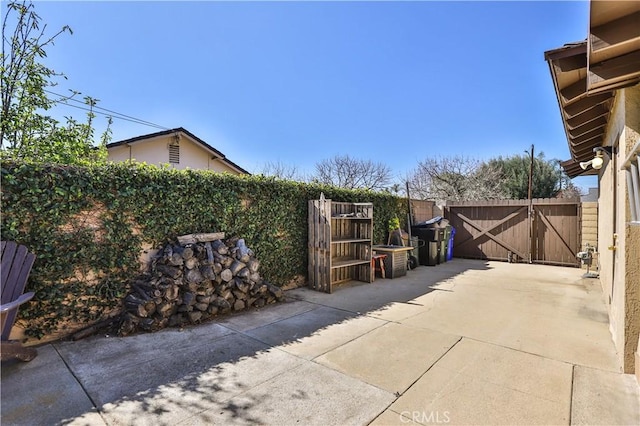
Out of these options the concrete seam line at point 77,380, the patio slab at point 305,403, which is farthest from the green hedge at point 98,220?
the patio slab at point 305,403

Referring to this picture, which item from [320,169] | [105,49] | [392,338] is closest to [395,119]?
[320,169]

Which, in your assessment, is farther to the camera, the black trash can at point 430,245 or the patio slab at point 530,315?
the black trash can at point 430,245

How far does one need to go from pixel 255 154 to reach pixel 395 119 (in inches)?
347

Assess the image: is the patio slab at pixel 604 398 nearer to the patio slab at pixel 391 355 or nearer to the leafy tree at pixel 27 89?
the patio slab at pixel 391 355

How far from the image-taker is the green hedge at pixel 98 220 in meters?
3.12

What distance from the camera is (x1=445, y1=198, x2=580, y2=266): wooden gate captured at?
28.3 feet

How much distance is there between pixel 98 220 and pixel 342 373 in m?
3.26

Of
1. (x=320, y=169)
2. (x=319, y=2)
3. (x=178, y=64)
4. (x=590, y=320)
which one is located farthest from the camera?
(x=320, y=169)

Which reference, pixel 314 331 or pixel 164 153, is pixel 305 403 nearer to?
pixel 314 331

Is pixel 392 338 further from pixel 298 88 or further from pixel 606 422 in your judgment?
pixel 298 88

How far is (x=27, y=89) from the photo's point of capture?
4758mm

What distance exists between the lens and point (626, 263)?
8.36ft

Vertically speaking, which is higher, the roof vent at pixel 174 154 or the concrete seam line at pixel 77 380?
the roof vent at pixel 174 154

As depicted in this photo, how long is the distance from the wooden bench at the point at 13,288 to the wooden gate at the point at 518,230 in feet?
35.1
